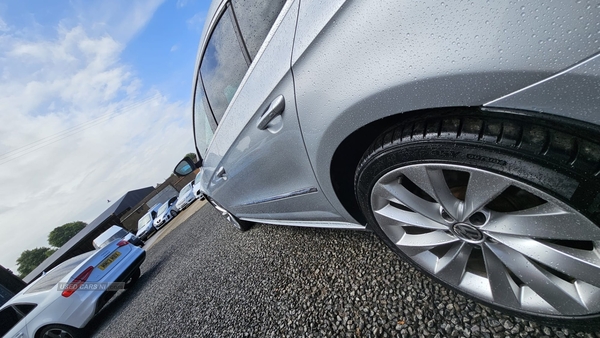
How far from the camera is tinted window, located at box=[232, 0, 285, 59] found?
116 centimetres

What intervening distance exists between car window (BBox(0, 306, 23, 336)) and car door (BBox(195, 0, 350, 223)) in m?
4.31

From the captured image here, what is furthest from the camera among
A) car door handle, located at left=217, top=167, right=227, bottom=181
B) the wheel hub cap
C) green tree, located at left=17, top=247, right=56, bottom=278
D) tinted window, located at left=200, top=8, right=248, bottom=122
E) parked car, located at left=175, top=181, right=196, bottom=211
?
green tree, located at left=17, top=247, right=56, bottom=278

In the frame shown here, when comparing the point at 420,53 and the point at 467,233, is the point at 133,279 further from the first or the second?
the point at 420,53

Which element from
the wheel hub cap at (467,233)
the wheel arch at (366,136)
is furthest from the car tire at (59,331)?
the wheel hub cap at (467,233)

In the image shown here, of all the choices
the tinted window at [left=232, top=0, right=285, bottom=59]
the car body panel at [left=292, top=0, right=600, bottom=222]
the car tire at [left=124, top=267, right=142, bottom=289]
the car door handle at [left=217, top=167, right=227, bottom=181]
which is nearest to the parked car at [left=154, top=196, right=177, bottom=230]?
the car tire at [left=124, top=267, right=142, bottom=289]

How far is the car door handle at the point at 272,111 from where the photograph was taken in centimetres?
113

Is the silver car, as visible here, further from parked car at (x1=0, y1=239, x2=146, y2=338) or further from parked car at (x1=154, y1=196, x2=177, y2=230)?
parked car at (x1=154, y1=196, x2=177, y2=230)

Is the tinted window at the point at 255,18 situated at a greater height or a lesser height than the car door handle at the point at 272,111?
greater

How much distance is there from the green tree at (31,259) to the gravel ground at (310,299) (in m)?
45.2

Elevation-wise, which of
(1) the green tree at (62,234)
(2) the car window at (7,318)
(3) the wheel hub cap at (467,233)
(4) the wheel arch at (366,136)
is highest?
(1) the green tree at (62,234)

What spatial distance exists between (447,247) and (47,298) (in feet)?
15.6

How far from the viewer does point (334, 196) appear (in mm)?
1236

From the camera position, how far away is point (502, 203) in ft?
2.55

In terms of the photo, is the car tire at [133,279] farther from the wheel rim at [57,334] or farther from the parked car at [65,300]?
the wheel rim at [57,334]
